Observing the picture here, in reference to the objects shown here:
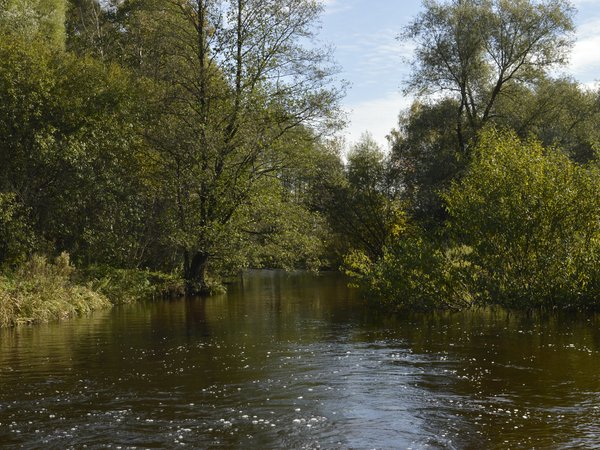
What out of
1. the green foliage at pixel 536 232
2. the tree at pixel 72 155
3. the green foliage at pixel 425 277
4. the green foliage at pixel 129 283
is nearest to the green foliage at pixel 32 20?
the tree at pixel 72 155

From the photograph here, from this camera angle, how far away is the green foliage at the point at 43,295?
845 inches

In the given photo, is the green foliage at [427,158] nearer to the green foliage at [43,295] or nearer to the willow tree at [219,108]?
the willow tree at [219,108]

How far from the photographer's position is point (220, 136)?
30.2 metres

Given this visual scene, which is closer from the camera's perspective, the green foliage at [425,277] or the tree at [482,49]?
the green foliage at [425,277]

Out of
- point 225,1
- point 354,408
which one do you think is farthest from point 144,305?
point 354,408

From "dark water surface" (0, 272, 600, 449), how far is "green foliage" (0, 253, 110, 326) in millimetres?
1296

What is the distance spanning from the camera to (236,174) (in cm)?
3106

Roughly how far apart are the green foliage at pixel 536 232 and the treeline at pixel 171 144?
42.5ft

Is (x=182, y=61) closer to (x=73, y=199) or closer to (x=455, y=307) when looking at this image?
(x=73, y=199)

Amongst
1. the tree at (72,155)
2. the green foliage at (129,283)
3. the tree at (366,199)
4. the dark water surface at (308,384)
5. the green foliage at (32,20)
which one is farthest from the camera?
the tree at (366,199)

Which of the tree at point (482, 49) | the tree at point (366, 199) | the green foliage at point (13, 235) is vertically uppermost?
the tree at point (482, 49)

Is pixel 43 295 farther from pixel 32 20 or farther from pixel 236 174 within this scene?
pixel 32 20

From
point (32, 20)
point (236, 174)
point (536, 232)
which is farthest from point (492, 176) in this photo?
point (32, 20)

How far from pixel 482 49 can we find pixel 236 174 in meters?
17.6
